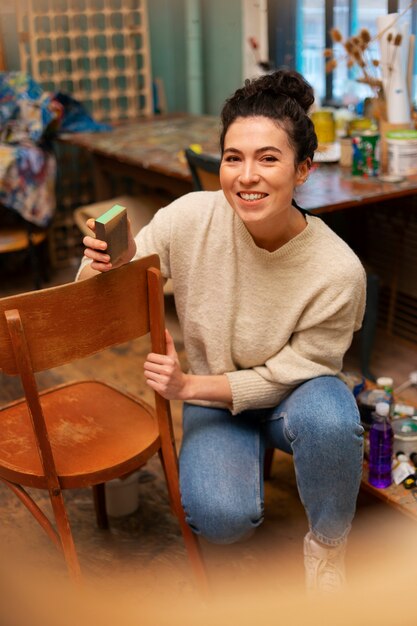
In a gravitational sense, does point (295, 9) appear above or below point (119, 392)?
above

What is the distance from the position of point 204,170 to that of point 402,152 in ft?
2.08

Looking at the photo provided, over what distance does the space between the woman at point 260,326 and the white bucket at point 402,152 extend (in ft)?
3.20

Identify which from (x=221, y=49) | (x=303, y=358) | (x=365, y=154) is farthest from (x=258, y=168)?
(x=221, y=49)

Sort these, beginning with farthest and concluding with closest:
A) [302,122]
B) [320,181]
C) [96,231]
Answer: [320,181] < [302,122] < [96,231]

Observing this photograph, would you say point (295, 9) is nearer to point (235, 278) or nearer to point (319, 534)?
point (235, 278)

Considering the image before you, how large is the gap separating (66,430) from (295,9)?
8.60 feet

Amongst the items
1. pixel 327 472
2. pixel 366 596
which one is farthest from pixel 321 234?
pixel 366 596

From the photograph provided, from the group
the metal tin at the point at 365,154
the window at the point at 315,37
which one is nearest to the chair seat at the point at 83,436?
the metal tin at the point at 365,154

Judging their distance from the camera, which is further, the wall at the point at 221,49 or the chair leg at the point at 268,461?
the wall at the point at 221,49

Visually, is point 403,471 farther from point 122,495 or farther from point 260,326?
point 122,495

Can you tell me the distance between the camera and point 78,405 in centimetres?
147

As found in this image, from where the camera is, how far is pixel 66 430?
4.54 ft

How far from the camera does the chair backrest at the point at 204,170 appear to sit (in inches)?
78.6

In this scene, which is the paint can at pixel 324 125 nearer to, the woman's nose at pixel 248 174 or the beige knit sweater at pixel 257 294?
the beige knit sweater at pixel 257 294
